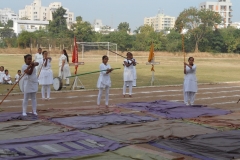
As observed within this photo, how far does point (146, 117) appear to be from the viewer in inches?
368

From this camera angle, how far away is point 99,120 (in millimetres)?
8734

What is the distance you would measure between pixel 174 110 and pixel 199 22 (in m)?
55.7

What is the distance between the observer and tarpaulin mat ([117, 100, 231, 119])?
996 cm

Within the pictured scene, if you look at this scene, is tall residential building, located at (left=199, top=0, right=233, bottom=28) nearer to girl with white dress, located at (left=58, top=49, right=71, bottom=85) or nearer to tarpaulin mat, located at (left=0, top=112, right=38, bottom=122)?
girl with white dress, located at (left=58, top=49, right=71, bottom=85)

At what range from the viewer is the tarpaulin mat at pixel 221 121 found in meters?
→ 8.48

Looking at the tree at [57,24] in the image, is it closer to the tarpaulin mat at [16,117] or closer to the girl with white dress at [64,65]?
the girl with white dress at [64,65]

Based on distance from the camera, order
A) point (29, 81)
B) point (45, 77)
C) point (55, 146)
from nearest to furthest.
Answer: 1. point (55, 146)
2. point (29, 81)
3. point (45, 77)

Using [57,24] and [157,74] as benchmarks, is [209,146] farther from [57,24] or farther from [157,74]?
[57,24]

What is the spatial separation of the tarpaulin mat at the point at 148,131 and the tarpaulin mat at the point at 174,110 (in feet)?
4.06

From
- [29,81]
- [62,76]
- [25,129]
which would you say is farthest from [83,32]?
[25,129]

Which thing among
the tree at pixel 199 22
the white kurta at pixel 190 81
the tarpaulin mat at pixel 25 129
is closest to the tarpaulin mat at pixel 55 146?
the tarpaulin mat at pixel 25 129

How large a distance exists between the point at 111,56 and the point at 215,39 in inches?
893

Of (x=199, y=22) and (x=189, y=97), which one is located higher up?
(x=199, y=22)

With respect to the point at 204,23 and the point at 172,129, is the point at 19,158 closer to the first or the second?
the point at 172,129
